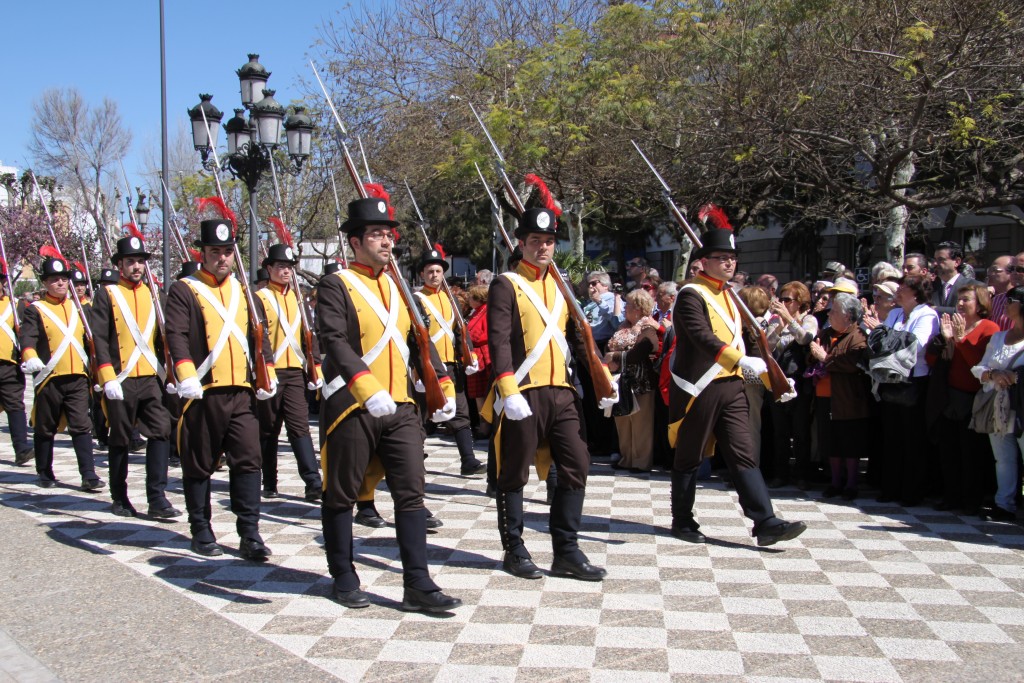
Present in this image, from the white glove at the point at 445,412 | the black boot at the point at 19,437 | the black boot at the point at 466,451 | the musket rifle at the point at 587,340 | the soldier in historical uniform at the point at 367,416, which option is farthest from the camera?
the black boot at the point at 19,437

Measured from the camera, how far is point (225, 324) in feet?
20.9

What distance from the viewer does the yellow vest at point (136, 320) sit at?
7719 mm

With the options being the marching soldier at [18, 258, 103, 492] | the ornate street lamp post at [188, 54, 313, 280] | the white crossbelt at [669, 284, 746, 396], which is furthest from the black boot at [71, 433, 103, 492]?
the white crossbelt at [669, 284, 746, 396]

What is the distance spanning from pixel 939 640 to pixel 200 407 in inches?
165

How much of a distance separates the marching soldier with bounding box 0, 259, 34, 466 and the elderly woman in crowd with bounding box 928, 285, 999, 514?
8078 millimetres

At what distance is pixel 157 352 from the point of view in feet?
25.9

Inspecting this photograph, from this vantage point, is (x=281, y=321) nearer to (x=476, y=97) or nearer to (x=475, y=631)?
(x=475, y=631)

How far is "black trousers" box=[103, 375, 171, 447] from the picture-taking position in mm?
7652

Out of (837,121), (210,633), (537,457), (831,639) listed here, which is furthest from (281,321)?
(837,121)

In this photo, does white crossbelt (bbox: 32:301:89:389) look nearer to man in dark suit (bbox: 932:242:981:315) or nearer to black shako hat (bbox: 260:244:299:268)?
black shako hat (bbox: 260:244:299:268)

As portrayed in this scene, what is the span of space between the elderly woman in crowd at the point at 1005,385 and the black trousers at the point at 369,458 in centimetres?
405

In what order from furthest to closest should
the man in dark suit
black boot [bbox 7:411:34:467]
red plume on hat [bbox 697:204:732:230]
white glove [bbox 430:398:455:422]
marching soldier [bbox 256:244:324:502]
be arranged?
black boot [bbox 7:411:34:467], the man in dark suit, marching soldier [bbox 256:244:324:502], red plume on hat [bbox 697:204:732:230], white glove [bbox 430:398:455:422]

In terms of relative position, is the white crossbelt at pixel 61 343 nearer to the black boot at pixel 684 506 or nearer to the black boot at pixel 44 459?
the black boot at pixel 44 459

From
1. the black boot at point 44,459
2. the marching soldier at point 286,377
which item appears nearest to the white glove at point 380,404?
the marching soldier at point 286,377
